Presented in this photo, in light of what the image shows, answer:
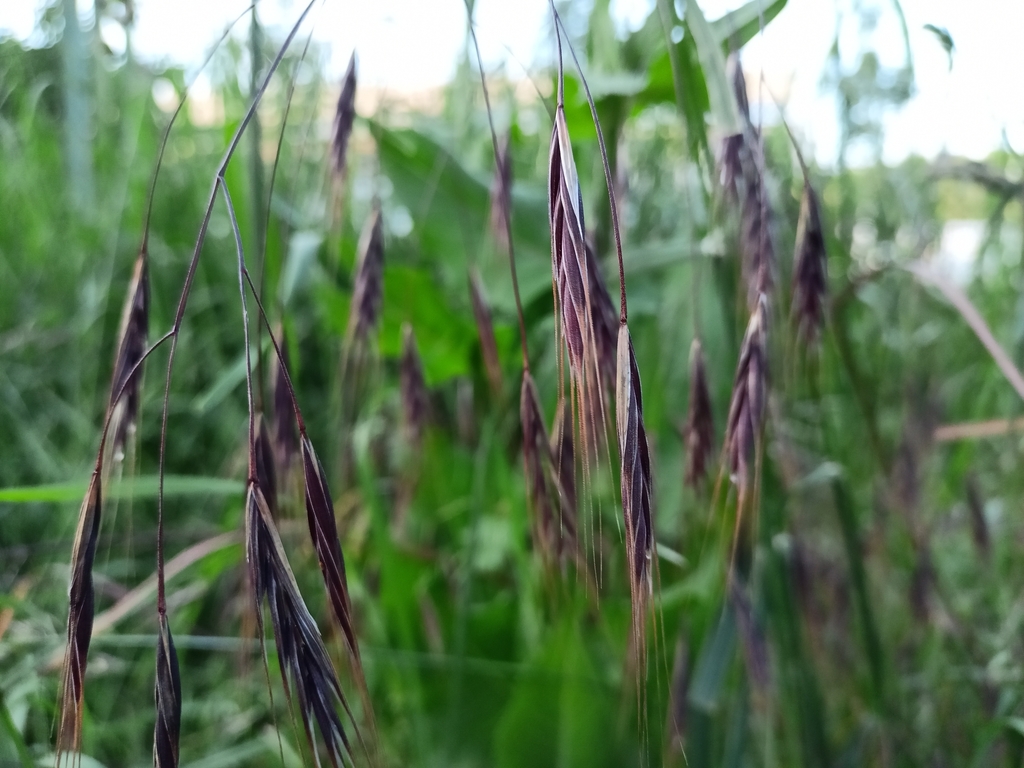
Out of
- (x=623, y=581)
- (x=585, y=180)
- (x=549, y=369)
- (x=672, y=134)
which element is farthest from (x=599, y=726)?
(x=672, y=134)

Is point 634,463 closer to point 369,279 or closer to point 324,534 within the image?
point 324,534

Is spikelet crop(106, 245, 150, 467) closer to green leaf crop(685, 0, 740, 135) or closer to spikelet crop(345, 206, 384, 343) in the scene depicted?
spikelet crop(345, 206, 384, 343)

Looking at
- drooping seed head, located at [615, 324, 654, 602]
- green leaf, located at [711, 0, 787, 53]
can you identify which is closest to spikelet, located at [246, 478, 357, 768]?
drooping seed head, located at [615, 324, 654, 602]

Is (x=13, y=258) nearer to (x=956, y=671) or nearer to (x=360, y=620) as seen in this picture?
(x=360, y=620)

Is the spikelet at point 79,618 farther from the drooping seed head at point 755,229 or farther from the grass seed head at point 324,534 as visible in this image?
the drooping seed head at point 755,229

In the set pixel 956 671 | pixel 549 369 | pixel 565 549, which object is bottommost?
pixel 956 671

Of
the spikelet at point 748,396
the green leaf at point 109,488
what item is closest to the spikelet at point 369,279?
the green leaf at point 109,488

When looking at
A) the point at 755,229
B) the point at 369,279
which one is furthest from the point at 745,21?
the point at 369,279
